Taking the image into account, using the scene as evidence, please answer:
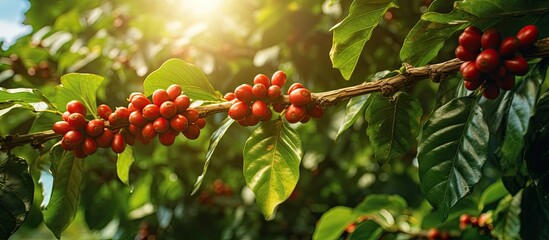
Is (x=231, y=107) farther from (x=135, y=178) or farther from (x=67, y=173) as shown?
(x=135, y=178)

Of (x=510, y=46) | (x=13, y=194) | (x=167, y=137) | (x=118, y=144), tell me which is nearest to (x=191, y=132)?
(x=167, y=137)

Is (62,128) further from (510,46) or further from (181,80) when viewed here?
(510,46)

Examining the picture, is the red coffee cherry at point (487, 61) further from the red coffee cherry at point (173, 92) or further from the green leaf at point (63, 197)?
the green leaf at point (63, 197)

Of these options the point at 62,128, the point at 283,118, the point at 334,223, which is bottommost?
the point at 334,223

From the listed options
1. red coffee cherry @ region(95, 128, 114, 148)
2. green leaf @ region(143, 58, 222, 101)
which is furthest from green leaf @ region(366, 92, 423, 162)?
red coffee cherry @ region(95, 128, 114, 148)

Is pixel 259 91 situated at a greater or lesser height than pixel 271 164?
greater

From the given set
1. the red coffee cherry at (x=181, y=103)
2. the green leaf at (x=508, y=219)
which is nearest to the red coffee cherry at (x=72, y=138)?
the red coffee cherry at (x=181, y=103)

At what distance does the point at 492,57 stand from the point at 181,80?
2.18 ft

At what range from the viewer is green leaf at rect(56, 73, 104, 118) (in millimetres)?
1220

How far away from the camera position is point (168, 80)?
3.73 feet

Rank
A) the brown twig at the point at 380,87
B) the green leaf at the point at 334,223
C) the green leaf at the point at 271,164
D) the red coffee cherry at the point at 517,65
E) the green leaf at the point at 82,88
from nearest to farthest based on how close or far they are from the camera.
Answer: the red coffee cherry at the point at 517,65
the brown twig at the point at 380,87
the green leaf at the point at 271,164
the green leaf at the point at 82,88
the green leaf at the point at 334,223

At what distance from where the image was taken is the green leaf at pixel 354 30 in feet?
3.49

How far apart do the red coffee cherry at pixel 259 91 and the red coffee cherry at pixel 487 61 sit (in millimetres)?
428

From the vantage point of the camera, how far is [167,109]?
1026mm
